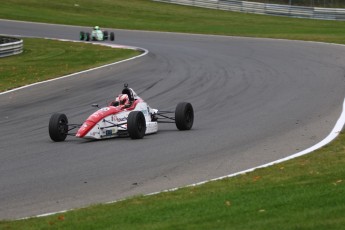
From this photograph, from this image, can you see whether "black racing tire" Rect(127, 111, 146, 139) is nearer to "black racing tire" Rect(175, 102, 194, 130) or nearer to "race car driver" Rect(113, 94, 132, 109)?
"race car driver" Rect(113, 94, 132, 109)

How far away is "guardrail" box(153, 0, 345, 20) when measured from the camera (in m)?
56.0

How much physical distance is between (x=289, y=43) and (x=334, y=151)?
26093 millimetres

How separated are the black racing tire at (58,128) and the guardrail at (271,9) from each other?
4305cm

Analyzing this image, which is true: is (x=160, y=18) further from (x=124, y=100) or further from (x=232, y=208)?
(x=232, y=208)

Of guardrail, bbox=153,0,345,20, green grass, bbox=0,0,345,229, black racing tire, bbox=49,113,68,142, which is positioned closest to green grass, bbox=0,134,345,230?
green grass, bbox=0,0,345,229

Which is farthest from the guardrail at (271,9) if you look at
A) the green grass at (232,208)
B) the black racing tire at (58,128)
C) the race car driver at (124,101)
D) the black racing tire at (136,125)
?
the green grass at (232,208)

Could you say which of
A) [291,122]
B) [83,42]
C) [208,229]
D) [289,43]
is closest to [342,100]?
[291,122]

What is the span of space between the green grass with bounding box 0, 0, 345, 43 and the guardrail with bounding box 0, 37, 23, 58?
45.5 ft

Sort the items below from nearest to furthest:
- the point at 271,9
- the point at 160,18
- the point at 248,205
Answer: the point at 248,205, the point at 160,18, the point at 271,9

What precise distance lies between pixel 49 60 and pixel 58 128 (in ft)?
56.9

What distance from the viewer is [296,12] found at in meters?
57.1

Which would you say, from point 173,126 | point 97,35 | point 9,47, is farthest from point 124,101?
point 97,35

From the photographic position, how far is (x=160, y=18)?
2174 inches

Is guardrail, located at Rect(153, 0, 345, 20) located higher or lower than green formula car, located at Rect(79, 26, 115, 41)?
lower
